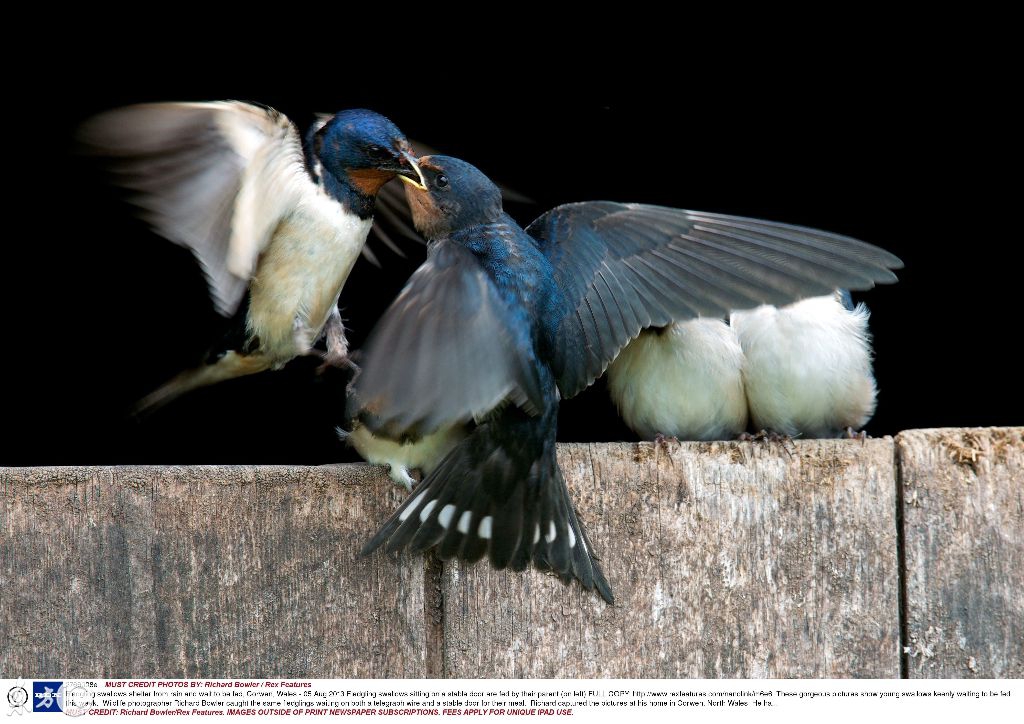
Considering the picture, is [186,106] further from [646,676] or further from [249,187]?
[646,676]

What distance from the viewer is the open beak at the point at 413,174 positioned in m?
2.57

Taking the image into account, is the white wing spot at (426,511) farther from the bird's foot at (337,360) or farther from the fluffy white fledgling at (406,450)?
the bird's foot at (337,360)

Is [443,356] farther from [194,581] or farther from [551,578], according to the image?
[194,581]

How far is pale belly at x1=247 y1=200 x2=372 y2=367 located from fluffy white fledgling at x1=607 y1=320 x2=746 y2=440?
68cm

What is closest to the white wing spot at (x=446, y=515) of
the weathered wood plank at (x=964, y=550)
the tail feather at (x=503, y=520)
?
the tail feather at (x=503, y=520)

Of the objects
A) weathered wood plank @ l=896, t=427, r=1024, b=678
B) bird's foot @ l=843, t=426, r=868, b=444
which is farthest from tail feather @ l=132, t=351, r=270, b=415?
weathered wood plank @ l=896, t=427, r=1024, b=678

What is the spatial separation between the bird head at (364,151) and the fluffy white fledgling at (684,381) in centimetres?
67

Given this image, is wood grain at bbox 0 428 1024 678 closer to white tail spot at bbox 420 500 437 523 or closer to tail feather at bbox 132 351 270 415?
white tail spot at bbox 420 500 437 523

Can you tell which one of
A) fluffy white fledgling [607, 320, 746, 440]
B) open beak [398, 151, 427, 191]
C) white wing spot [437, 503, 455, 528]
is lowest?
white wing spot [437, 503, 455, 528]

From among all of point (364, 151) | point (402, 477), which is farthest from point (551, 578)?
point (364, 151)

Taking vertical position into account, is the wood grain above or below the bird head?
below

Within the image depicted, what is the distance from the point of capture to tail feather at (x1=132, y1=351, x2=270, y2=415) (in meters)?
2.88

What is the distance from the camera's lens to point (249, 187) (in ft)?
8.40

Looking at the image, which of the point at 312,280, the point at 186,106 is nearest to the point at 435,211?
the point at 312,280
